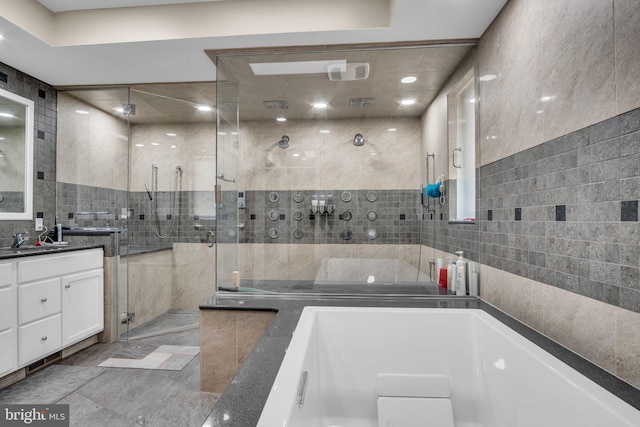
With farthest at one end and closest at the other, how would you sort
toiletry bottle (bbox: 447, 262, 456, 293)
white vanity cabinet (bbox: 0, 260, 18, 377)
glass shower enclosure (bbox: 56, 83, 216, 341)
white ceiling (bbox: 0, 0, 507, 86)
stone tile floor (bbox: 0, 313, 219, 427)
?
glass shower enclosure (bbox: 56, 83, 216, 341), toiletry bottle (bbox: 447, 262, 456, 293), white vanity cabinet (bbox: 0, 260, 18, 377), white ceiling (bbox: 0, 0, 507, 86), stone tile floor (bbox: 0, 313, 219, 427)

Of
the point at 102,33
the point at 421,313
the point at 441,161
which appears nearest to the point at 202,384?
the point at 421,313

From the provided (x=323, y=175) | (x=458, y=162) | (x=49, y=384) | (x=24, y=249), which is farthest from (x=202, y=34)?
(x=49, y=384)

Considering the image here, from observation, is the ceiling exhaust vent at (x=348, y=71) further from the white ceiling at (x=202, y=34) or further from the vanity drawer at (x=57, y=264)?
the vanity drawer at (x=57, y=264)

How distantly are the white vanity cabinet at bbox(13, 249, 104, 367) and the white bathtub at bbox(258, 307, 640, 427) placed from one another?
2.14m

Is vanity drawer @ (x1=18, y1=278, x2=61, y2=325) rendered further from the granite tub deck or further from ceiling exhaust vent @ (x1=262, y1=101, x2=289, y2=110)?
ceiling exhaust vent @ (x1=262, y1=101, x2=289, y2=110)

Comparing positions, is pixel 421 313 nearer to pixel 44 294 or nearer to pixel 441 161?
pixel 441 161

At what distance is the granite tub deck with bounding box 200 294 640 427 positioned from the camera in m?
0.96

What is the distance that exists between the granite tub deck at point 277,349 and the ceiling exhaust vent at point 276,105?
146 cm

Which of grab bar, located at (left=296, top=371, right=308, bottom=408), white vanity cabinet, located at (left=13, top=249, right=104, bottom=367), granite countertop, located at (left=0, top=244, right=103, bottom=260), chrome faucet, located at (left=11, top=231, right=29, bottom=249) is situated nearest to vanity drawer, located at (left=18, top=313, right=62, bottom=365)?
white vanity cabinet, located at (left=13, top=249, right=104, bottom=367)

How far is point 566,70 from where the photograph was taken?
1339 millimetres

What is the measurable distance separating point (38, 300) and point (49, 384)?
2.03 feet

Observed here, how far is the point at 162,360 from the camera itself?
2.71m

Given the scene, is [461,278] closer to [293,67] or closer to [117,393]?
[293,67]

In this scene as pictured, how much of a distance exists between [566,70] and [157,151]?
3831 mm
